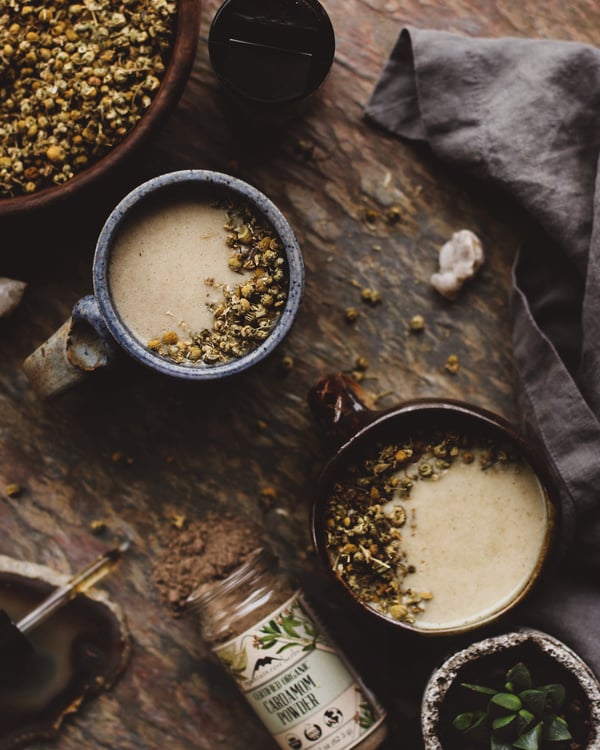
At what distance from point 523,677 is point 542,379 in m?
0.45

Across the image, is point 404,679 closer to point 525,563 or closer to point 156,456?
point 525,563

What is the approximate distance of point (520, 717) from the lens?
1133 mm

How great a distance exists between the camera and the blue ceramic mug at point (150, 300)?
113 cm

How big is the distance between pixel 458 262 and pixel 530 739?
72cm

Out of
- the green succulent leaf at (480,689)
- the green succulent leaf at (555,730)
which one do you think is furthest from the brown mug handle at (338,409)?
the green succulent leaf at (555,730)

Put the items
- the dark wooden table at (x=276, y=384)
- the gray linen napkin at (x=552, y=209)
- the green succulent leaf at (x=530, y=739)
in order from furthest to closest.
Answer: the dark wooden table at (x=276, y=384)
the gray linen napkin at (x=552, y=209)
the green succulent leaf at (x=530, y=739)

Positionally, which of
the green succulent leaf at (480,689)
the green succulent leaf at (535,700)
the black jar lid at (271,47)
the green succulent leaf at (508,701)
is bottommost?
the green succulent leaf at (535,700)

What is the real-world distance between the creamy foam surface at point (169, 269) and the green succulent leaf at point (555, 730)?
74 centimetres

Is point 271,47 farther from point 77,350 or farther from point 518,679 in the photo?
point 518,679

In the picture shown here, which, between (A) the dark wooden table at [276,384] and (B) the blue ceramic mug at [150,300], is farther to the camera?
(A) the dark wooden table at [276,384]

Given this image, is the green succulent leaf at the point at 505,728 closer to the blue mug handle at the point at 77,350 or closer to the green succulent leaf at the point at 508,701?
the green succulent leaf at the point at 508,701

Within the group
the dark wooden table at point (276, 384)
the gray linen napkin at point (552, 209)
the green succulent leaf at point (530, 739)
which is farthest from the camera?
the dark wooden table at point (276, 384)

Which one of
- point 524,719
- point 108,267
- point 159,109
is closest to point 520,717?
point 524,719

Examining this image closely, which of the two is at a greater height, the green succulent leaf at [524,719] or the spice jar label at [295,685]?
the spice jar label at [295,685]
